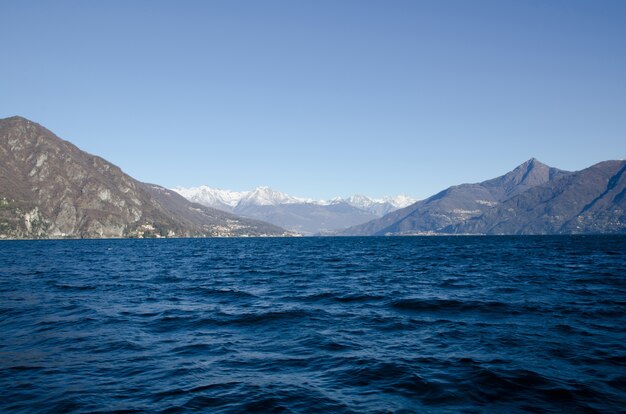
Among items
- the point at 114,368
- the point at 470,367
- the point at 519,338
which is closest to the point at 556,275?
the point at 519,338

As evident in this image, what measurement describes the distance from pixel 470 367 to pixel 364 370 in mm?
4247

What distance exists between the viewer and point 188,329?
79.3ft

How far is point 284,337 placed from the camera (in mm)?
22219

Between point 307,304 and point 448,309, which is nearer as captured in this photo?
point 448,309

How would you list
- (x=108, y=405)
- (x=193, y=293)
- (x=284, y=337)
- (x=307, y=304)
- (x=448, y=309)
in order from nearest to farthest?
(x=108, y=405)
(x=284, y=337)
(x=448, y=309)
(x=307, y=304)
(x=193, y=293)

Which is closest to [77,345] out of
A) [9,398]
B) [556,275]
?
[9,398]

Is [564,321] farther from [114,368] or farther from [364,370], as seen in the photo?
[114,368]

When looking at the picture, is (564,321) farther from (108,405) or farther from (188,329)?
(108,405)

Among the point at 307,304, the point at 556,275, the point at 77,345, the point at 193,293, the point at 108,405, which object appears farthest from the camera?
the point at 556,275

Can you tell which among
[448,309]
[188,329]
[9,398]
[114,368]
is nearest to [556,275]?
[448,309]

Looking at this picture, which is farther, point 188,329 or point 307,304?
point 307,304

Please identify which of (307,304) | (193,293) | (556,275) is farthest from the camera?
(556,275)

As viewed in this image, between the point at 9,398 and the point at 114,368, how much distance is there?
3.76 metres

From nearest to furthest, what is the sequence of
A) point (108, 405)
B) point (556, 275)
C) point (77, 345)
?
1. point (108, 405)
2. point (77, 345)
3. point (556, 275)
